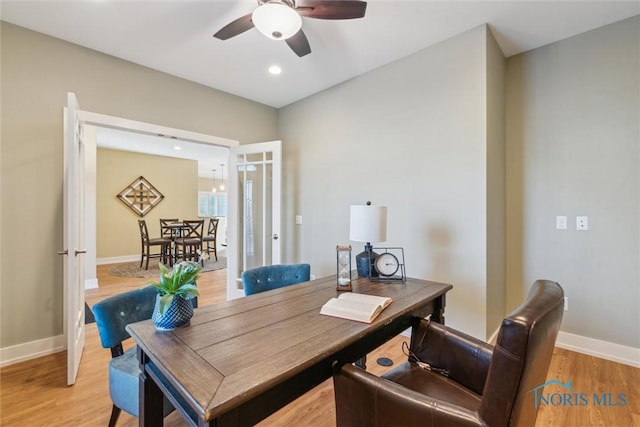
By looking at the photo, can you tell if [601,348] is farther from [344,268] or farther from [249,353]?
[249,353]

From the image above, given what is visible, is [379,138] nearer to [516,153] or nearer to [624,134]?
[516,153]

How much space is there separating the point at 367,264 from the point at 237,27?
6.34ft

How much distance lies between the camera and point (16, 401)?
6.18 feet

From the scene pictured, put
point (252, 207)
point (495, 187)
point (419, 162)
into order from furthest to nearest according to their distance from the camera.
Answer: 1. point (252, 207)
2. point (419, 162)
3. point (495, 187)

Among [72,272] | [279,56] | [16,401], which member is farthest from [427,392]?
[279,56]

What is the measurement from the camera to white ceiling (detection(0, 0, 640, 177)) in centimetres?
216

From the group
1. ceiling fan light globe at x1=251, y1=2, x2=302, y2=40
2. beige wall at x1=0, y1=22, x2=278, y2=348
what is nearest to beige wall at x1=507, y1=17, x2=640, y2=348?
ceiling fan light globe at x1=251, y1=2, x2=302, y2=40

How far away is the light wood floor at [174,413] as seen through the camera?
1.70m

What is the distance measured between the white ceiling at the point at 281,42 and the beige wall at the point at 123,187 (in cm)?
494

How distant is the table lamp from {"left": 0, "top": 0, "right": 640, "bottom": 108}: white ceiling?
60.7 inches

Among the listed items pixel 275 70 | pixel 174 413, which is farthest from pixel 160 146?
pixel 174 413

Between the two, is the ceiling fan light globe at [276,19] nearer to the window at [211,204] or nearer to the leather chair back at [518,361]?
the leather chair back at [518,361]

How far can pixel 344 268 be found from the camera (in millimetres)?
1788

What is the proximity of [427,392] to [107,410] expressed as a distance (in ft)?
6.41
